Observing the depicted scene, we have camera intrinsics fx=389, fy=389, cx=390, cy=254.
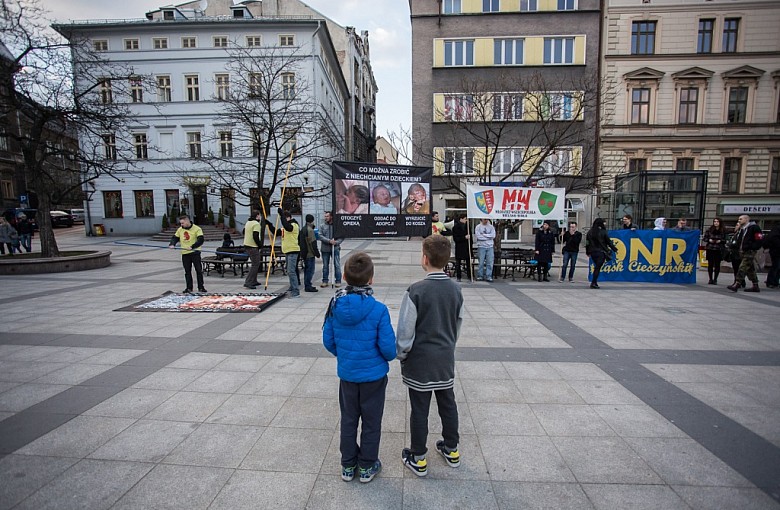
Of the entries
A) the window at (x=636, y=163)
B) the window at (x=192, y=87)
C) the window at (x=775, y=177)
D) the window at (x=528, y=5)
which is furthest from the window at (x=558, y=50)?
the window at (x=192, y=87)

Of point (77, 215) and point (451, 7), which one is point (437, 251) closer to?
point (451, 7)

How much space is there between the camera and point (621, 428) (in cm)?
348

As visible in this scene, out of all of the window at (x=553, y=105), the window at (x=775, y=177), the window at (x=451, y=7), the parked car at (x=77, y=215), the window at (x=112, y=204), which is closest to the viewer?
the window at (x=553, y=105)

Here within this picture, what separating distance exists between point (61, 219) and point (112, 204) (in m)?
13.1

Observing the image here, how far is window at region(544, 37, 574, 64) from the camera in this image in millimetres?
25938

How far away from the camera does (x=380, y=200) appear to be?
9.80m

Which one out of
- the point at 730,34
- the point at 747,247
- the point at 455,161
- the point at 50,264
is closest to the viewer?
the point at 747,247

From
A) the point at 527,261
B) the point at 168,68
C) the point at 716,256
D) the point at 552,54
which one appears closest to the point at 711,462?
the point at 527,261

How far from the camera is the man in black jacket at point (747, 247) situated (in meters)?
9.51

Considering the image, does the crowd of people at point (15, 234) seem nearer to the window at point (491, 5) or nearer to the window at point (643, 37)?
the window at point (491, 5)

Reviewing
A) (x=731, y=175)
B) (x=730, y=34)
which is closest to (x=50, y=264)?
(x=731, y=175)

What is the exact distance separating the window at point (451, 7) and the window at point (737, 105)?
61.2ft

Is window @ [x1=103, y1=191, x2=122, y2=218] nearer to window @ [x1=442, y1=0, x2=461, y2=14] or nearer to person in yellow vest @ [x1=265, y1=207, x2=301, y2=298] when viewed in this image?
window @ [x1=442, y1=0, x2=461, y2=14]

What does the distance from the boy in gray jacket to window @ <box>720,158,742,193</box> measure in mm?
31758
